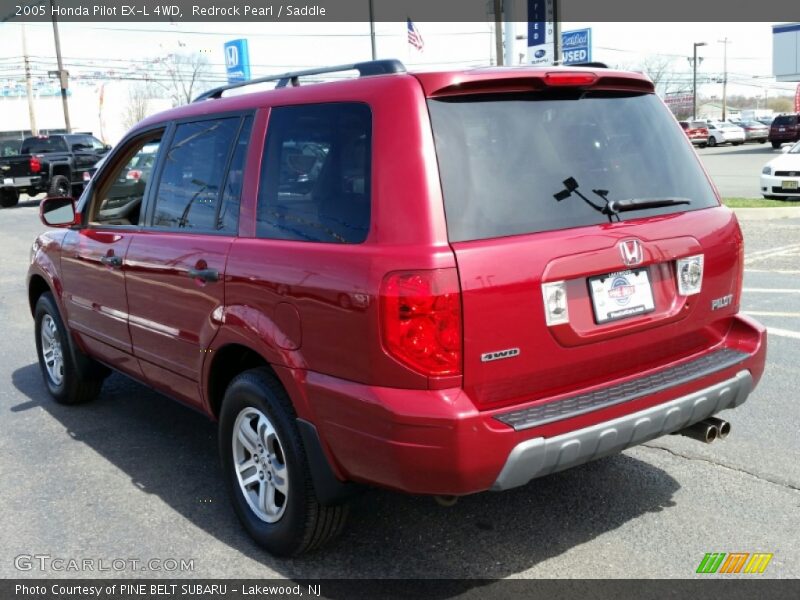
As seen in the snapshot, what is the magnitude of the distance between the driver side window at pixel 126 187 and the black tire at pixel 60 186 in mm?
19268

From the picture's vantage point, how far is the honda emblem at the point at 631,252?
3111mm

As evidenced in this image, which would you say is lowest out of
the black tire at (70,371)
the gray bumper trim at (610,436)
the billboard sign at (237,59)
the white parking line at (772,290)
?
the white parking line at (772,290)

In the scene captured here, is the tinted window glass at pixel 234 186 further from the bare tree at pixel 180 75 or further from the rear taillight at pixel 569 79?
the bare tree at pixel 180 75

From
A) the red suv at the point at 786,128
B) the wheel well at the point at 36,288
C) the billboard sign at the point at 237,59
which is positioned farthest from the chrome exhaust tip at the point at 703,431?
the red suv at the point at 786,128

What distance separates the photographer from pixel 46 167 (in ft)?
78.3

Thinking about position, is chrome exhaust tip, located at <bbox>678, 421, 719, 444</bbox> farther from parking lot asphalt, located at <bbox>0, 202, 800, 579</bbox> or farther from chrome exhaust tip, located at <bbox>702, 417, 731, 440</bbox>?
parking lot asphalt, located at <bbox>0, 202, 800, 579</bbox>

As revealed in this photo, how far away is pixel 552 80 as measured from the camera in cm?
316

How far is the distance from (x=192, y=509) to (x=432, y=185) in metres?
2.13

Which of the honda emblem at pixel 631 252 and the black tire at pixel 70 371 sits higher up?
the honda emblem at pixel 631 252

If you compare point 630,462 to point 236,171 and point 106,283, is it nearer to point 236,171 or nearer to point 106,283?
point 236,171

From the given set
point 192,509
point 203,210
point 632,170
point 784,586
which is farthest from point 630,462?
point 203,210

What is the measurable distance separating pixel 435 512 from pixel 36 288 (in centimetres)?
368

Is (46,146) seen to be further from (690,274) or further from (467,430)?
(467,430)

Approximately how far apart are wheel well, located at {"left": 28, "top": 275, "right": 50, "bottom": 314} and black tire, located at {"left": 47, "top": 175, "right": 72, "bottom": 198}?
18.1 meters
